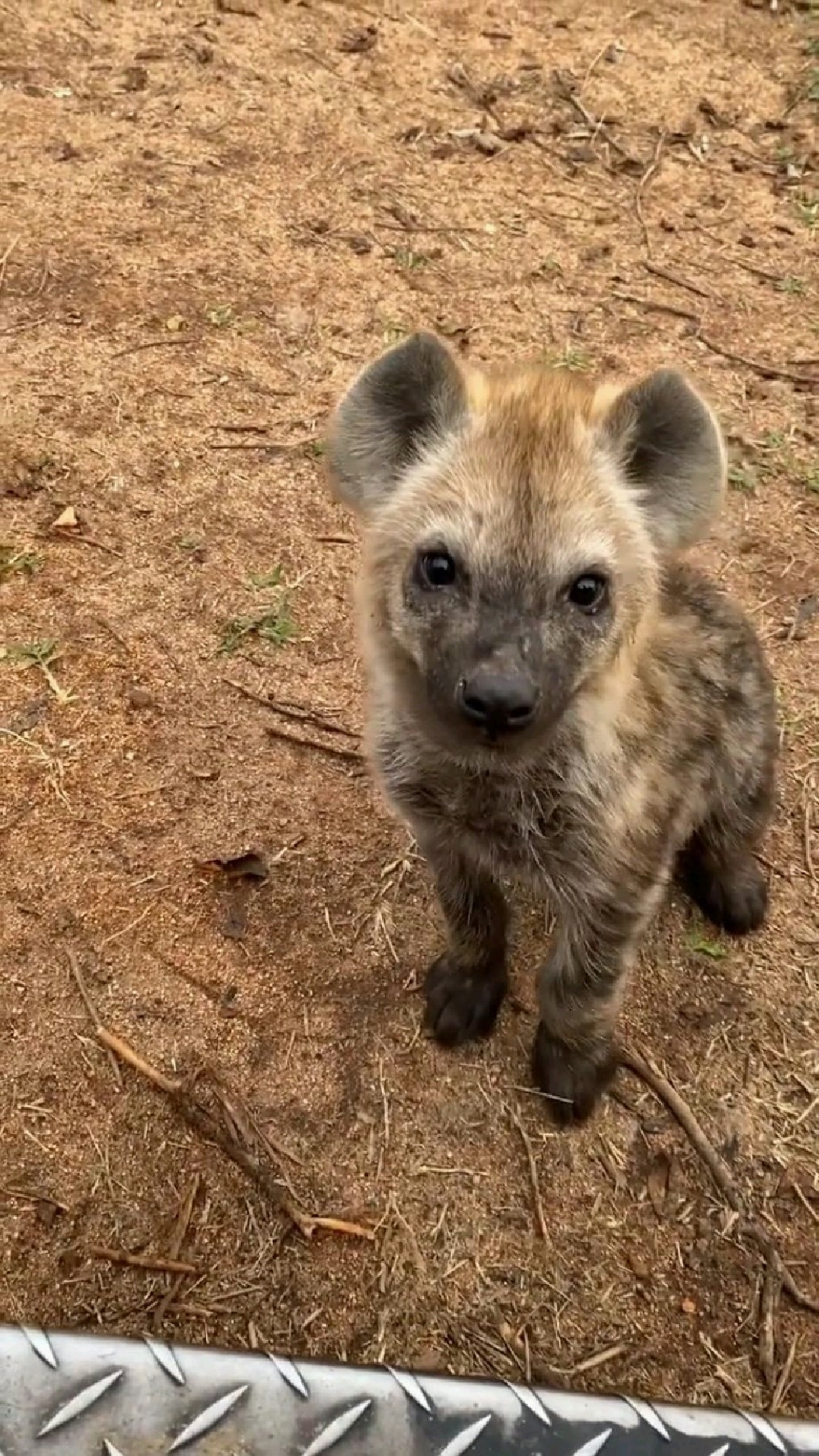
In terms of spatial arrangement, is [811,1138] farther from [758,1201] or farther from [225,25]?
[225,25]

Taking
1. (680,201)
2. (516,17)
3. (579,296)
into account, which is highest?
(516,17)

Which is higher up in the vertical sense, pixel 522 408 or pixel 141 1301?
pixel 522 408

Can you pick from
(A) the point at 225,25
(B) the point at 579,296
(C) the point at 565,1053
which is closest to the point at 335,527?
(B) the point at 579,296

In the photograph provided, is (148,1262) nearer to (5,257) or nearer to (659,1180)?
(659,1180)

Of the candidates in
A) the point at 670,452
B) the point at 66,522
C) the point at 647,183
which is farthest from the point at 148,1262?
the point at 647,183

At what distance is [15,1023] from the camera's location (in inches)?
102

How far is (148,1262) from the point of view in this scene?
229 cm

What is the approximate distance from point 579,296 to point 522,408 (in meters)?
2.65

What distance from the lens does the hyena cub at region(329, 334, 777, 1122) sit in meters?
1.85

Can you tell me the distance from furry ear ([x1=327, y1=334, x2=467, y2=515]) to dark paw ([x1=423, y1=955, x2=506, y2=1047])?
3.40 feet

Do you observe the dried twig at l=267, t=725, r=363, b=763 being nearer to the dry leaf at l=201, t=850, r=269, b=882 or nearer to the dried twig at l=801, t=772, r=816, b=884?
the dry leaf at l=201, t=850, r=269, b=882

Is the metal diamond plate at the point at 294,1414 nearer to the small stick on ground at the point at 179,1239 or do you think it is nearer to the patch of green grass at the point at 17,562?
the small stick on ground at the point at 179,1239

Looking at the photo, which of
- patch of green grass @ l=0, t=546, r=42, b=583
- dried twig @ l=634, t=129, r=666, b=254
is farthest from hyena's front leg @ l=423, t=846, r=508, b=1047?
dried twig @ l=634, t=129, r=666, b=254

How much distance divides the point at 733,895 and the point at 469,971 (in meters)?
0.65
